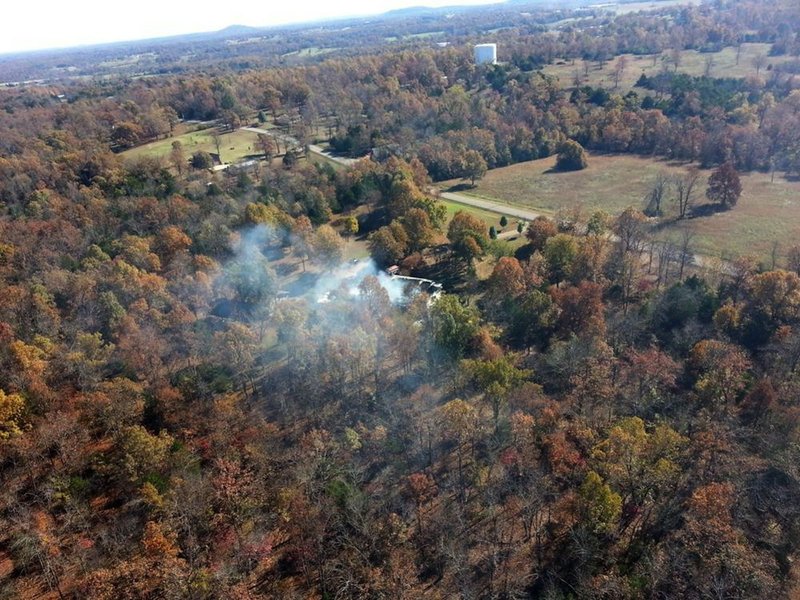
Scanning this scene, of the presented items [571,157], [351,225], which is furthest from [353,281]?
[571,157]

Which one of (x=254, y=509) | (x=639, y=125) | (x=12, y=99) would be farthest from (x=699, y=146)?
(x=12, y=99)

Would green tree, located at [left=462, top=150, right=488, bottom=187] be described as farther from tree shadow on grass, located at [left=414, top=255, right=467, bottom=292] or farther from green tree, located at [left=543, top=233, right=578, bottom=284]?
green tree, located at [left=543, top=233, right=578, bottom=284]

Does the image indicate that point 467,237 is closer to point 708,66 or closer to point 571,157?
point 571,157

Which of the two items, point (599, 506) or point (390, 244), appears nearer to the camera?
point (599, 506)

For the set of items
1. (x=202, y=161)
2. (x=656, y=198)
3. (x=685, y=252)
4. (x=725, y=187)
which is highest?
(x=202, y=161)

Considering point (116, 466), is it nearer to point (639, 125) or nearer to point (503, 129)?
point (503, 129)

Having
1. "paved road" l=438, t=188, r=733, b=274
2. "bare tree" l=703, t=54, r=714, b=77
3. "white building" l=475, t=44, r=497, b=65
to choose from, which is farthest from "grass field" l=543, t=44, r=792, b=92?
"paved road" l=438, t=188, r=733, b=274

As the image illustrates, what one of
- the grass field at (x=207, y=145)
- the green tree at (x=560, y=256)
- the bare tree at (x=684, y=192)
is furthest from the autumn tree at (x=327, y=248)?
the grass field at (x=207, y=145)
